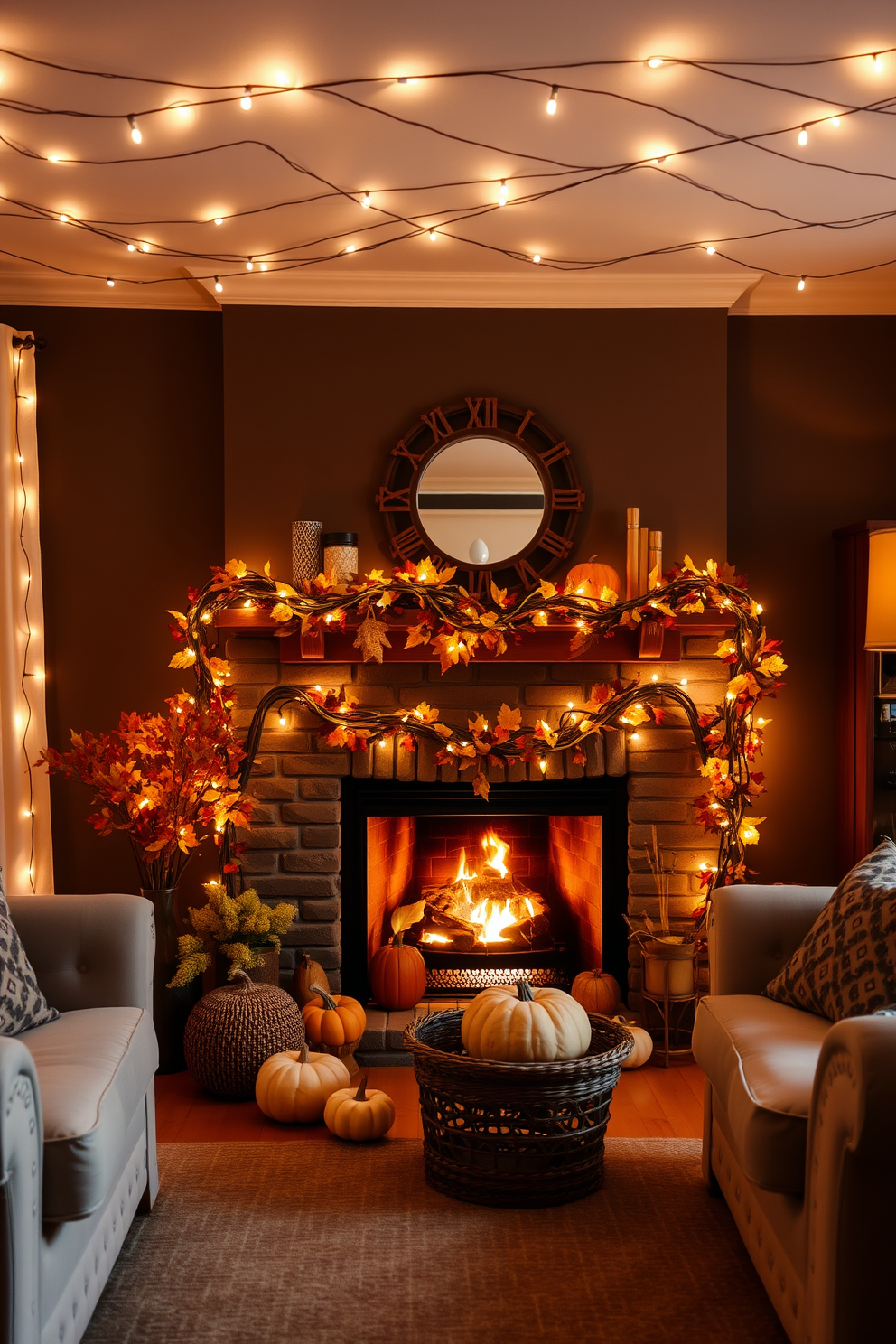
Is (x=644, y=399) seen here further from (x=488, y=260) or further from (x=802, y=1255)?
(x=802, y=1255)

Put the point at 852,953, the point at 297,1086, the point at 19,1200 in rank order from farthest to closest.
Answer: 1. the point at 297,1086
2. the point at 852,953
3. the point at 19,1200

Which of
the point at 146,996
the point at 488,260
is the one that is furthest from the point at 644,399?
the point at 146,996

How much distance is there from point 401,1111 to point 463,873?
104cm

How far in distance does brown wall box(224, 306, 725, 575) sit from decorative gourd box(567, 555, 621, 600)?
5.4 inches

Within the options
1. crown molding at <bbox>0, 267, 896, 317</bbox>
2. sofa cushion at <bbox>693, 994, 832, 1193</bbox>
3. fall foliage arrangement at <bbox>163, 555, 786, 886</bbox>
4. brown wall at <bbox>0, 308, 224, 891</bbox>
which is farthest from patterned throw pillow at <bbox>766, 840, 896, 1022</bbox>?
brown wall at <bbox>0, 308, 224, 891</bbox>

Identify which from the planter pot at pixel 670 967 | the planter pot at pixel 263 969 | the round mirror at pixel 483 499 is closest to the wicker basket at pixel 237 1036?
the planter pot at pixel 263 969

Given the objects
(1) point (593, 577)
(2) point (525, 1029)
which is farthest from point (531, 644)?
(2) point (525, 1029)

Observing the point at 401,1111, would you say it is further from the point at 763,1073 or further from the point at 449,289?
the point at 449,289

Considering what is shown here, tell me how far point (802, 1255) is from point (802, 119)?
2401 millimetres

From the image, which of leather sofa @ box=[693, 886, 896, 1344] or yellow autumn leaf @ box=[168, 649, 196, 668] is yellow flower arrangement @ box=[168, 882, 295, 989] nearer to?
yellow autumn leaf @ box=[168, 649, 196, 668]

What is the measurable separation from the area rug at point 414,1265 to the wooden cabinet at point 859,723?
4.94 feet

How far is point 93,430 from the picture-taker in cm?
373

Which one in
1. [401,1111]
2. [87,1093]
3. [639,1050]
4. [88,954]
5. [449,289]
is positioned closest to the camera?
[87,1093]

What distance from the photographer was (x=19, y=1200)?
4.69 ft
